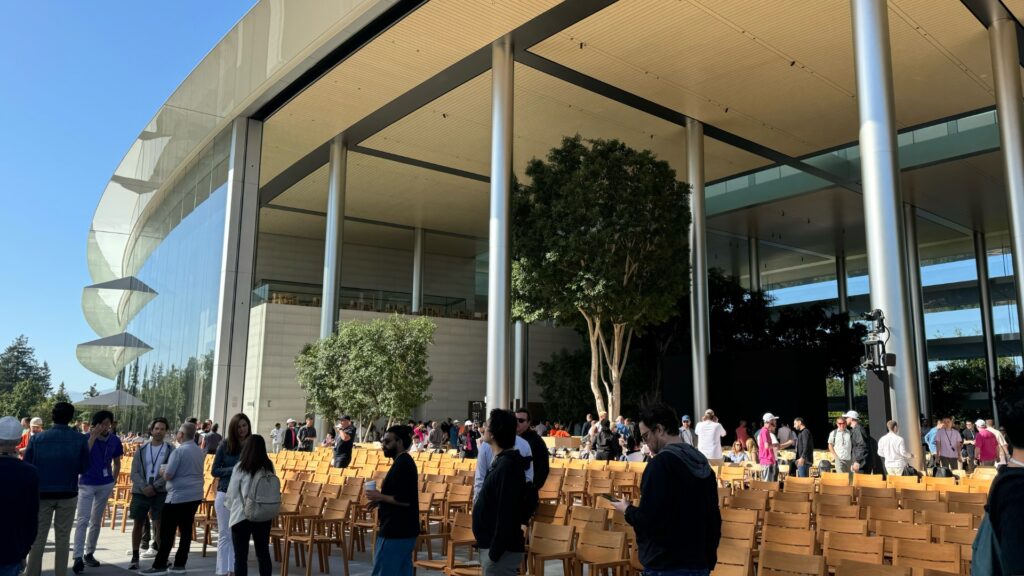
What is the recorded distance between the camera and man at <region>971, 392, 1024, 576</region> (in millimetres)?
2240

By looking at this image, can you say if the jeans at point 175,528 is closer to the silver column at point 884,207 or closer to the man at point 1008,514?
the man at point 1008,514

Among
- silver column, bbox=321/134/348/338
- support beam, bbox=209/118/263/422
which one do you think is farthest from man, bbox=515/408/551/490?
silver column, bbox=321/134/348/338

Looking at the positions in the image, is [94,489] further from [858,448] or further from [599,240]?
[599,240]

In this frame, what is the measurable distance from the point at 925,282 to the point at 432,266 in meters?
26.8

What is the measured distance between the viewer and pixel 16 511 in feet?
12.5

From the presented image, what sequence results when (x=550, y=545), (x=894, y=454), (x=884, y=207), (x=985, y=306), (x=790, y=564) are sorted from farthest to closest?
(x=985, y=306) < (x=884, y=207) < (x=894, y=454) < (x=550, y=545) < (x=790, y=564)

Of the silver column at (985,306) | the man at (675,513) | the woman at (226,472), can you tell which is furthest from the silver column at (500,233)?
the silver column at (985,306)

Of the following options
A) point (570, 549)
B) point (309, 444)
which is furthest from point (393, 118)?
point (570, 549)

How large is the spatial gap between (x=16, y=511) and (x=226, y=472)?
9.61 ft

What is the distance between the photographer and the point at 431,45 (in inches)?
777

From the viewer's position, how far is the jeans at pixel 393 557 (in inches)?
191

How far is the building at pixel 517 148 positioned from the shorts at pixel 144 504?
11.6m

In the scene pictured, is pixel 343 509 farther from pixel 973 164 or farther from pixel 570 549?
pixel 973 164

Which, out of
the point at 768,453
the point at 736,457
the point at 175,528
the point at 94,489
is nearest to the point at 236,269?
the point at 736,457
